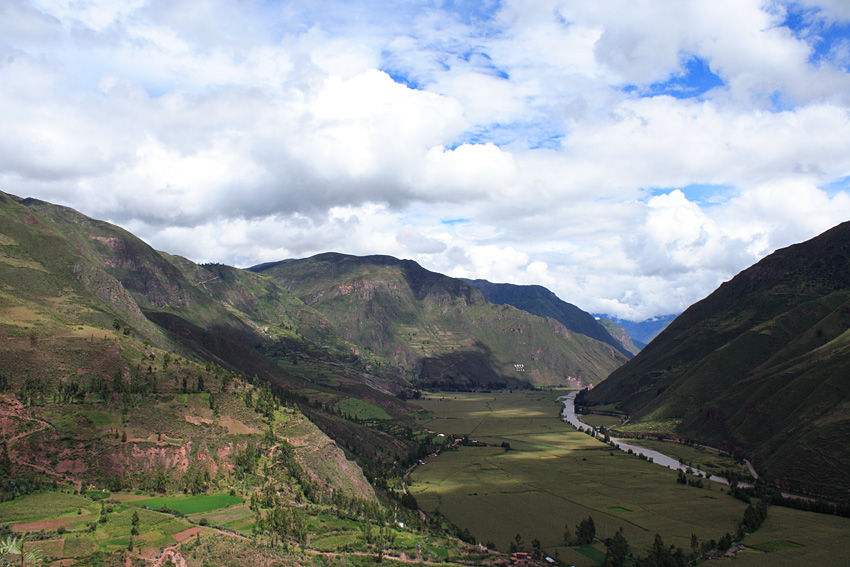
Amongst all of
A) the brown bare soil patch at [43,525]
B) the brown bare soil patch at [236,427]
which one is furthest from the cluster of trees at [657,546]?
the brown bare soil patch at [43,525]

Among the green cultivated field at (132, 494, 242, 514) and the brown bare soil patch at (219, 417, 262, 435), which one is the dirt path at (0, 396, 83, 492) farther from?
the brown bare soil patch at (219, 417, 262, 435)

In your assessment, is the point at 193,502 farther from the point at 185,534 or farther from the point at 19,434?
the point at 19,434

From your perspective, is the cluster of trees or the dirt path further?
the cluster of trees

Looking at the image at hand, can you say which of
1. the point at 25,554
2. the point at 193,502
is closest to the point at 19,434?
the point at 193,502

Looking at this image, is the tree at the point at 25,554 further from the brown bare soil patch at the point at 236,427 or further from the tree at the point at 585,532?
the tree at the point at 585,532

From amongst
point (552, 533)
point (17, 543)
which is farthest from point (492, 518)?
point (17, 543)

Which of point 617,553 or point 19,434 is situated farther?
point 617,553

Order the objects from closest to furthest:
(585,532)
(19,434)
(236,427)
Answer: (19,434) < (585,532) < (236,427)

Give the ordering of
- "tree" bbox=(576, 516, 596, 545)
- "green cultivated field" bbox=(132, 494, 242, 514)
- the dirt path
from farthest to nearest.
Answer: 1. "tree" bbox=(576, 516, 596, 545)
2. the dirt path
3. "green cultivated field" bbox=(132, 494, 242, 514)

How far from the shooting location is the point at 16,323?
140 metres

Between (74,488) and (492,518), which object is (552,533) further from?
(74,488)

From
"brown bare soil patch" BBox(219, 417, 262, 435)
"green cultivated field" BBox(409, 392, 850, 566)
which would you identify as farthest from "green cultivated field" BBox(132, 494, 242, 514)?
"green cultivated field" BBox(409, 392, 850, 566)

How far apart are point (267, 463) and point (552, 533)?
74.4 m

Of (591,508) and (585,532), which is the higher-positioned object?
(585,532)
